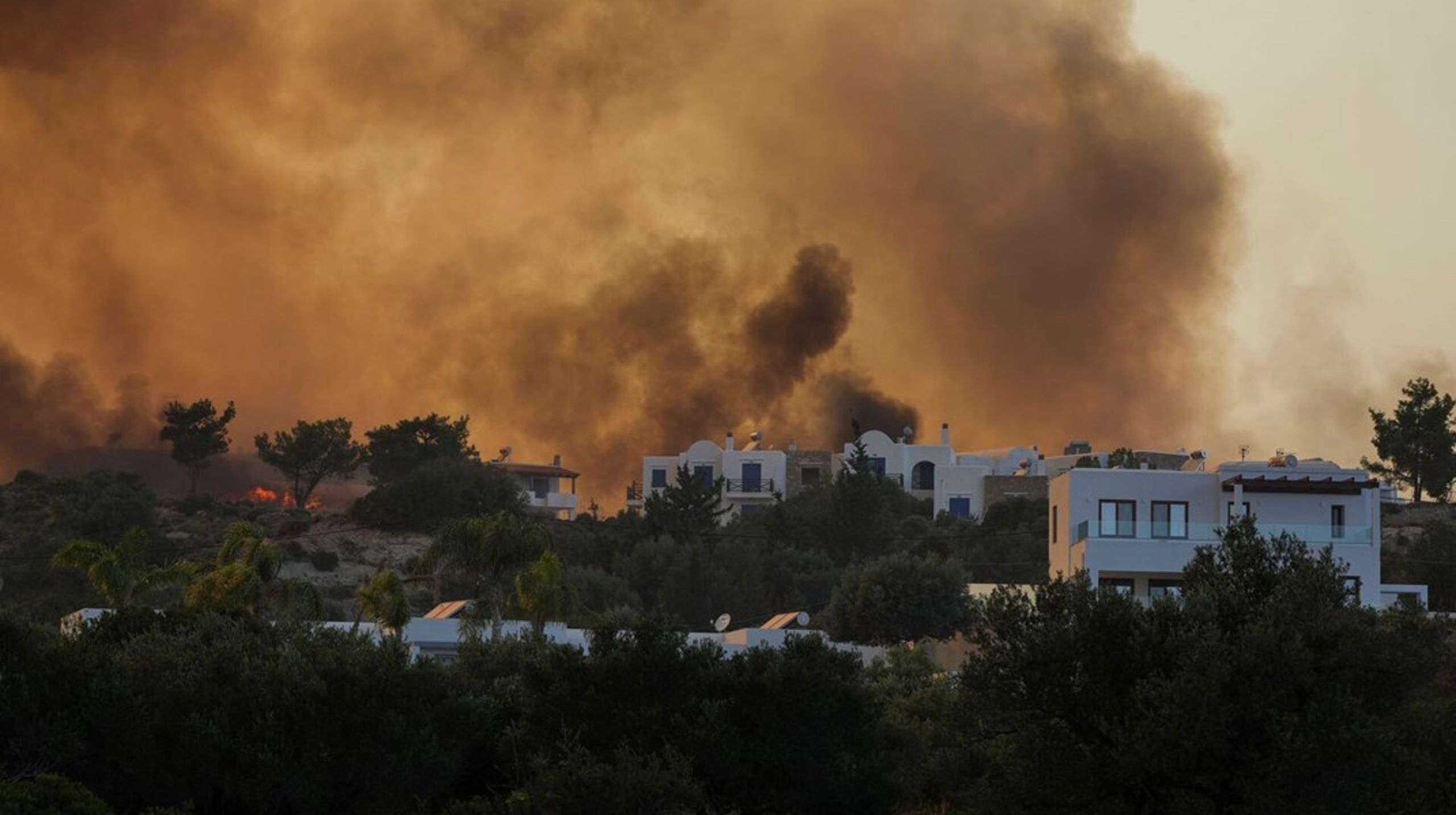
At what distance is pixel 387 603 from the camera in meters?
51.5

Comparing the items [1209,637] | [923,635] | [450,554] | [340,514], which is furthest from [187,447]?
[1209,637]

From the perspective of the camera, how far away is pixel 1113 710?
3162 cm

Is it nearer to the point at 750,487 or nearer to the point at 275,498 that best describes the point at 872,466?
the point at 750,487

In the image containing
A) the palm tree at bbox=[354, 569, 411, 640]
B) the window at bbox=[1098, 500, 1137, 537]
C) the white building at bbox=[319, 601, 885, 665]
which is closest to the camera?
the palm tree at bbox=[354, 569, 411, 640]

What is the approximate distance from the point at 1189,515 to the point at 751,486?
60293 mm

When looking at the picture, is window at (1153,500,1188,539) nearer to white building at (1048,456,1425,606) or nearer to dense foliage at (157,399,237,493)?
white building at (1048,456,1425,606)

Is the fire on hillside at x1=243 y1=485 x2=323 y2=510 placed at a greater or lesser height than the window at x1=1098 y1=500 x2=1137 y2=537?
greater

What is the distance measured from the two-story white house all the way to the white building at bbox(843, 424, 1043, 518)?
15.6 feet

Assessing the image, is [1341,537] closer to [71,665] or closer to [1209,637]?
[1209,637]

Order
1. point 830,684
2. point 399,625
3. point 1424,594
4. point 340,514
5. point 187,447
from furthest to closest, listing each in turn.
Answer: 1. point 187,447
2. point 340,514
3. point 1424,594
4. point 399,625
5. point 830,684

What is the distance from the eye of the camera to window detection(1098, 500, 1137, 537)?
58344 mm

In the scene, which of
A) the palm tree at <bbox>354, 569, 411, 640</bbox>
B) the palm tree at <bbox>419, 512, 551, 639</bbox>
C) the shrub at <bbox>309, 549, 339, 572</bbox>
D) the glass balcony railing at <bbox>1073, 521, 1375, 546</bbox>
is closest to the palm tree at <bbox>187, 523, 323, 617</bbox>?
the palm tree at <bbox>354, 569, 411, 640</bbox>

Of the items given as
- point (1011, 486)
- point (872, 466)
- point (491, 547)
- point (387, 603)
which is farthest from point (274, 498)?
point (387, 603)

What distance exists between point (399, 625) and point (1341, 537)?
2624 centimetres
